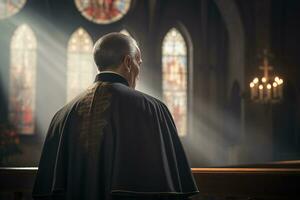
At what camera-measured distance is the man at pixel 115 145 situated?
254cm

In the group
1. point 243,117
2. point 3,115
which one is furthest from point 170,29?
point 3,115

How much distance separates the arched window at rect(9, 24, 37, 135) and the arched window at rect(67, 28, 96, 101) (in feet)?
3.12

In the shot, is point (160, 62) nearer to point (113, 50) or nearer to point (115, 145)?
point (113, 50)

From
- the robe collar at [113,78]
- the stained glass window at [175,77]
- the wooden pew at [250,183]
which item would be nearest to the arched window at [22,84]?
the stained glass window at [175,77]

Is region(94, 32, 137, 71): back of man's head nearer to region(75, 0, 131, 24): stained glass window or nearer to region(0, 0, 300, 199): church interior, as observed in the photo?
region(0, 0, 300, 199): church interior

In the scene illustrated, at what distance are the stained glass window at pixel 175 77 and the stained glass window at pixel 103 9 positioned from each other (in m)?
1.41

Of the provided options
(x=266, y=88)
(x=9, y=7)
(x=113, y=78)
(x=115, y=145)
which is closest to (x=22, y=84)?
(x=9, y=7)

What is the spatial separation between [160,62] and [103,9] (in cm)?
211

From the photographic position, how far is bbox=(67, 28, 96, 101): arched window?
16531 millimetres

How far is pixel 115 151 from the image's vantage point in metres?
2.59

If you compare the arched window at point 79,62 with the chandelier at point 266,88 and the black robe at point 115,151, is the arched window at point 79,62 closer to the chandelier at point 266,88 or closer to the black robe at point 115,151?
the chandelier at point 266,88

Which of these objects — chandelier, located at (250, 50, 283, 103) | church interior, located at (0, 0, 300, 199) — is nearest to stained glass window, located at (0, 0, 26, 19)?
church interior, located at (0, 0, 300, 199)

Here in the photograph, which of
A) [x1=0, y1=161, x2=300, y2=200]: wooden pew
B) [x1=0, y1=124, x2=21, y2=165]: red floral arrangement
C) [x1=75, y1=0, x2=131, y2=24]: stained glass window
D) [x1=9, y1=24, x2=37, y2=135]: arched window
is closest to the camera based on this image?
[x1=0, y1=161, x2=300, y2=200]: wooden pew

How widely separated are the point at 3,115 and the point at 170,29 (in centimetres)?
497
